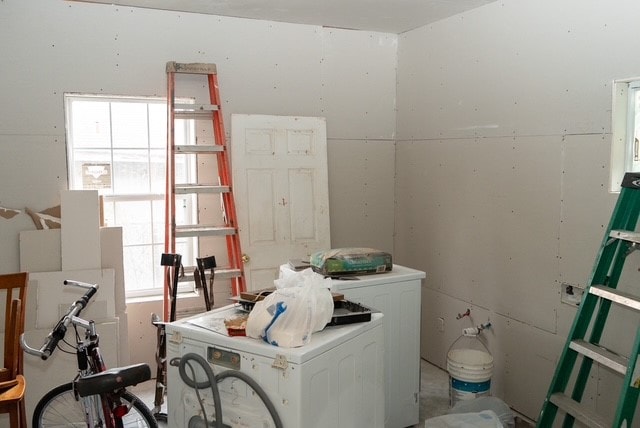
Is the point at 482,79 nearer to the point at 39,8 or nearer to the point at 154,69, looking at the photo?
the point at 154,69

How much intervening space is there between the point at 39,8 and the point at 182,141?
1231 millimetres

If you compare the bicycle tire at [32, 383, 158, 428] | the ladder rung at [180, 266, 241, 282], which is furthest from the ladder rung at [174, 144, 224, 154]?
the bicycle tire at [32, 383, 158, 428]

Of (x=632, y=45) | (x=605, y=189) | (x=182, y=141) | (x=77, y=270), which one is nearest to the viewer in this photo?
(x=632, y=45)

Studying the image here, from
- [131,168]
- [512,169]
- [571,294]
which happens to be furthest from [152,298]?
[571,294]

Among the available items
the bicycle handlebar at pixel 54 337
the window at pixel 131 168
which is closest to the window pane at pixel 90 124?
the window at pixel 131 168

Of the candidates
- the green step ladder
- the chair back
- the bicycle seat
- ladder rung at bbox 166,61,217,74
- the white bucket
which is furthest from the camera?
ladder rung at bbox 166,61,217,74

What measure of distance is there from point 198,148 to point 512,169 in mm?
2057

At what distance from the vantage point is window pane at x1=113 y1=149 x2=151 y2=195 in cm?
390

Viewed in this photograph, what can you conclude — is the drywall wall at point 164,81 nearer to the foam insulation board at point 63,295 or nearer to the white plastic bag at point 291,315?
the foam insulation board at point 63,295

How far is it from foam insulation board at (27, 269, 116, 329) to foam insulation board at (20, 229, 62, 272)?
0.25ft

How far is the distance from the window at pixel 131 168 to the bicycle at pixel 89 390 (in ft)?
3.58

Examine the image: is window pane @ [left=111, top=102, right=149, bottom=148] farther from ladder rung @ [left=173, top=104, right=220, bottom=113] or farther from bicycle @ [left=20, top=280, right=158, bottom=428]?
bicycle @ [left=20, top=280, right=158, bottom=428]

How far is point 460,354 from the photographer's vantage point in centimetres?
354

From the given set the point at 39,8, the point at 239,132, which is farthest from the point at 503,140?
the point at 39,8
